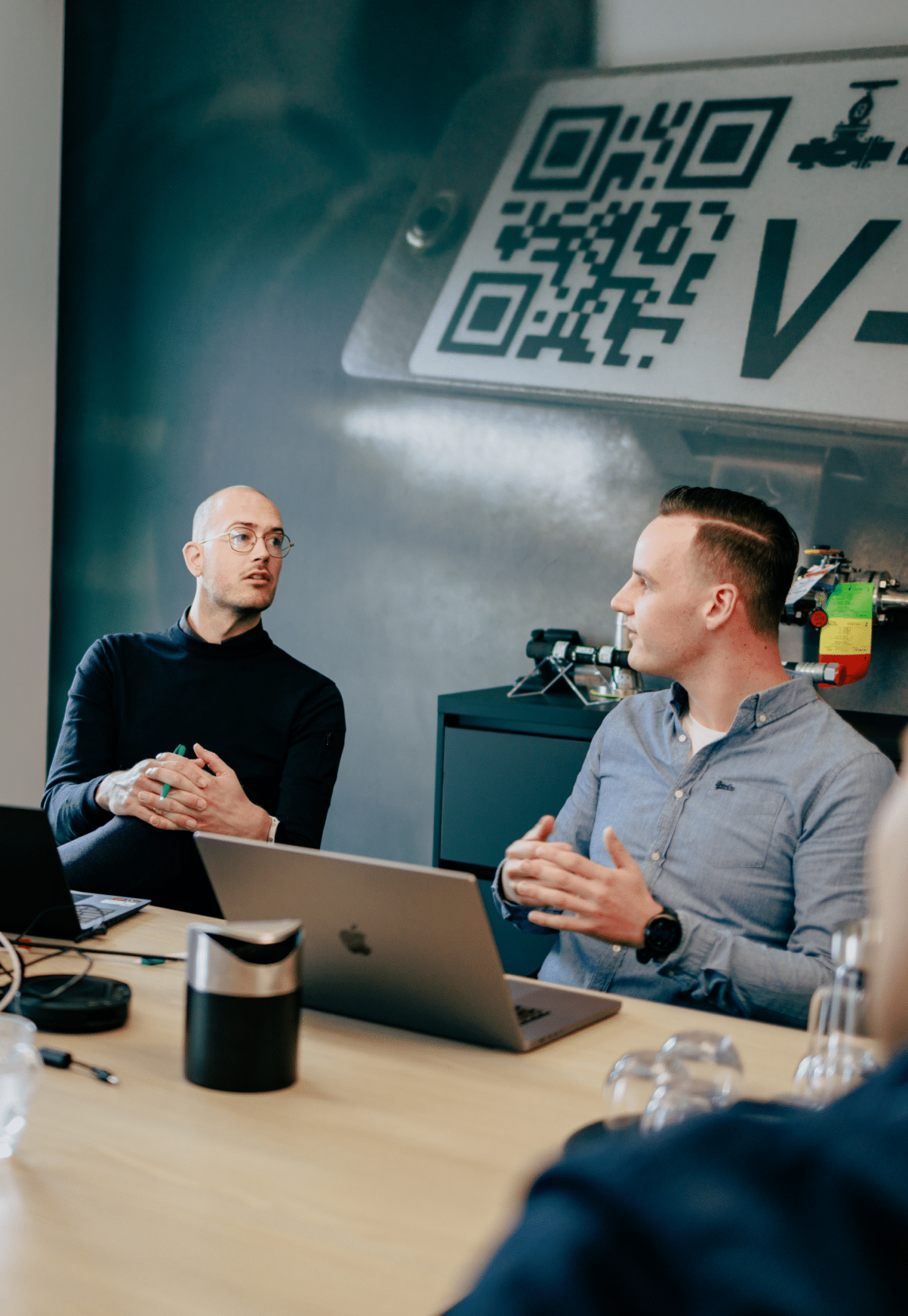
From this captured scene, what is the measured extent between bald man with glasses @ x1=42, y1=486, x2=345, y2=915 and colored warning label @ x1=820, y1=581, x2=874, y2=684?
1.17 metres

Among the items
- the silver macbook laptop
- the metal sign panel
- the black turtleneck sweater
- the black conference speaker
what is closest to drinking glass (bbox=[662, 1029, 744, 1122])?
the silver macbook laptop

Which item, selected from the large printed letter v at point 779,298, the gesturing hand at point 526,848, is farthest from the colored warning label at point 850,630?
the gesturing hand at point 526,848

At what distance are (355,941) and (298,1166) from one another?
0.31m

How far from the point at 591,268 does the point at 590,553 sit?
2.59ft

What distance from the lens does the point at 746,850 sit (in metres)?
1.83

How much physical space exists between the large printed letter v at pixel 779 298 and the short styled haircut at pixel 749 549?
114 cm

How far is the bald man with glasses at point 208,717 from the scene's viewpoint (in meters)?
2.23

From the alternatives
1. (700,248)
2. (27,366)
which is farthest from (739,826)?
(27,366)

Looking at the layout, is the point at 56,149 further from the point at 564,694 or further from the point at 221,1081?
the point at 221,1081

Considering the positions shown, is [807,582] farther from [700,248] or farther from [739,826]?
[739,826]

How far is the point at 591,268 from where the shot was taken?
332 cm

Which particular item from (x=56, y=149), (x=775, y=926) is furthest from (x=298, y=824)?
(x=56, y=149)

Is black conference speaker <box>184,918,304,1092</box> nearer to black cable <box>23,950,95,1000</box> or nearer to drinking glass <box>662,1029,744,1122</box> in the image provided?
black cable <box>23,950,95,1000</box>

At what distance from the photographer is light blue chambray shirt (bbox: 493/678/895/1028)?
1.59 meters
